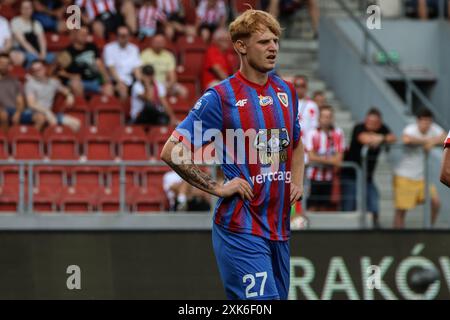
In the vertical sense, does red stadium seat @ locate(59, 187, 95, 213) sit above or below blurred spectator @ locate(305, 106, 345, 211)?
below

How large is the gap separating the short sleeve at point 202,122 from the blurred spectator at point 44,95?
802 cm

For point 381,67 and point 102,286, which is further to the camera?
point 381,67

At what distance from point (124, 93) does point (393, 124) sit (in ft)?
13.4

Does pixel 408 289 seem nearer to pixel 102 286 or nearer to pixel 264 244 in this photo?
pixel 102 286

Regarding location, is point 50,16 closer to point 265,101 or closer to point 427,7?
point 427,7

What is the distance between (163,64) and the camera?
55.4 ft

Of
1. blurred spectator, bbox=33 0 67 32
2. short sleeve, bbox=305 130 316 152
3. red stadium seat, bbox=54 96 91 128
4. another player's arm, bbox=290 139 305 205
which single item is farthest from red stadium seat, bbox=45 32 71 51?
another player's arm, bbox=290 139 305 205

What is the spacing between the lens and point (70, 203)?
14.8m

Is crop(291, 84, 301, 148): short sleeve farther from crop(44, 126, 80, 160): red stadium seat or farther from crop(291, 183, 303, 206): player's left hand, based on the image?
crop(44, 126, 80, 160): red stadium seat

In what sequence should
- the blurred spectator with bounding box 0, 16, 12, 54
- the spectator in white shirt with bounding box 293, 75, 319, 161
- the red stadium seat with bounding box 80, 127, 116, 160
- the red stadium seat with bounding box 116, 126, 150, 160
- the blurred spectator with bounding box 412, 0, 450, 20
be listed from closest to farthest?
the spectator in white shirt with bounding box 293, 75, 319, 161, the red stadium seat with bounding box 80, 127, 116, 160, the red stadium seat with bounding box 116, 126, 150, 160, the blurred spectator with bounding box 0, 16, 12, 54, the blurred spectator with bounding box 412, 0, 450, 20

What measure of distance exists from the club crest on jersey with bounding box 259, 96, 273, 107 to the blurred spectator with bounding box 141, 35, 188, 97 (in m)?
8.92

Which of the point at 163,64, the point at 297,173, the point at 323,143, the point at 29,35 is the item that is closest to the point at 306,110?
the point at 323,143

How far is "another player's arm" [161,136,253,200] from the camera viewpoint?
7789mm
